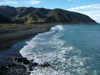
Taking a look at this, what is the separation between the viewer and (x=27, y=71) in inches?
377

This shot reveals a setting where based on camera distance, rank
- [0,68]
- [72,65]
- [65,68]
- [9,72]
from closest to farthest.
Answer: [9,72] → [0,68] → [65,68] → [72,65]

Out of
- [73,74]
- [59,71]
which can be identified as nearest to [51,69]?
[59,71]

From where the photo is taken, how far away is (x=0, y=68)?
9812 millimetres

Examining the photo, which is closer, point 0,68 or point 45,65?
point 0,68

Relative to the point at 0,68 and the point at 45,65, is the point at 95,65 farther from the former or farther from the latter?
the point at 0,68

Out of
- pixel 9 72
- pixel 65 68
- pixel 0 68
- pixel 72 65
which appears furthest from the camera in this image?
pixel 72 65

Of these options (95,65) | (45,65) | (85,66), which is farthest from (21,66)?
(95,65)

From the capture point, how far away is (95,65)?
11.5 m

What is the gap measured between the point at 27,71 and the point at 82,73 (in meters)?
4.86

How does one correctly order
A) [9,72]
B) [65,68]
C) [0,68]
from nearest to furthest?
[9,72]
[0,68]
[65,68]

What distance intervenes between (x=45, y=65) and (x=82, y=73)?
3.65m

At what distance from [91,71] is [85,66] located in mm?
1138

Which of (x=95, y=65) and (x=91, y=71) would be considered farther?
(x=95, y=65)

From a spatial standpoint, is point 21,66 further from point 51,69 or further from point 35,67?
point 51,69
